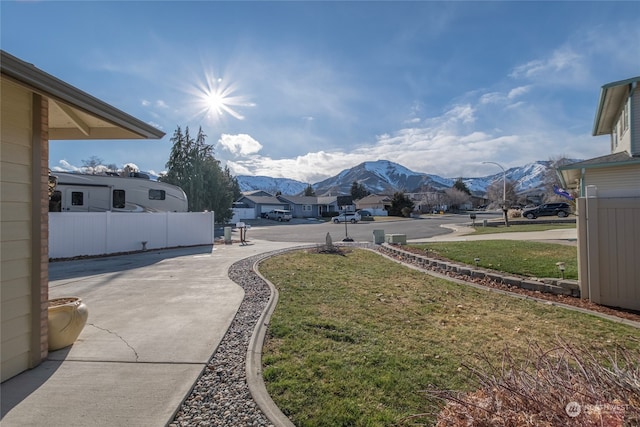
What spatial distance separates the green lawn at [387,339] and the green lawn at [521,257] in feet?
6.76

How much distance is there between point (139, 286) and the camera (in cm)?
722

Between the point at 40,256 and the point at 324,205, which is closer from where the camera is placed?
the point at 40,256

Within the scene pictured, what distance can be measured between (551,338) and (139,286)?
7.72 metres

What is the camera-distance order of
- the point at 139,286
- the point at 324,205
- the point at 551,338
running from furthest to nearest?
1. the point at 324,205
2. the point at 139,286
3. the point at 551,338

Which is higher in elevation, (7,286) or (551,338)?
(7,286)

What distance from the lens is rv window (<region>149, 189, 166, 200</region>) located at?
1692 cm

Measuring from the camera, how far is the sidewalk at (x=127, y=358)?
2.66 m

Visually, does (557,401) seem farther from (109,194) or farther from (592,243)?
(109,194)

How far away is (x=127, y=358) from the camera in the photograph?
11.9 ft

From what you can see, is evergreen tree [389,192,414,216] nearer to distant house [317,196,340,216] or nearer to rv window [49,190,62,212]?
distant house [317,196,340,216]

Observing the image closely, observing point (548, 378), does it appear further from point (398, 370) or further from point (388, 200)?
point (388, 200)

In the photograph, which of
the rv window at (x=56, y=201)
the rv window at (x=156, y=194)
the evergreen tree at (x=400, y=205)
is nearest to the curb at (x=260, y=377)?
the rv window at (x=56, y=201)

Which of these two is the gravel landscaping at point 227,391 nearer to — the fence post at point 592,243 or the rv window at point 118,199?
the fence post at point 592,243

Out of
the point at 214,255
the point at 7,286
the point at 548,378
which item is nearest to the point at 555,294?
the point at 548,378
